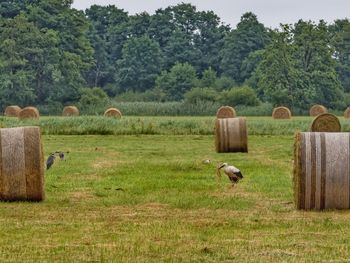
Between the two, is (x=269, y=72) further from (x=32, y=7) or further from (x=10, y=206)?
(x=10, y=206)

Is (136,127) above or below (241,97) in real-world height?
above

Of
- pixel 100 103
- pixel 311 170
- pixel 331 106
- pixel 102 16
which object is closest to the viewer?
pixel 311 170

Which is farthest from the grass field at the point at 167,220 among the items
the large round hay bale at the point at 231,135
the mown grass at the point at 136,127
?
the mown grass at the point at 136,127

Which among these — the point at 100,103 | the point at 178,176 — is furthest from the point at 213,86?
the point at 178,176

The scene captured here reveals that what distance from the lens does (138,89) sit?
355 feet

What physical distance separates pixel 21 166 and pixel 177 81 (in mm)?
85372

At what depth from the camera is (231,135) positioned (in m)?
27.3

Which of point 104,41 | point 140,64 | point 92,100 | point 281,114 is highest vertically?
point 104,41

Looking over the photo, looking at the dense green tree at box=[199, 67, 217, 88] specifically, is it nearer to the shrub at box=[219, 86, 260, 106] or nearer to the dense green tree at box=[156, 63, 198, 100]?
the dense green tree at box=[156, 63, 198, 100]

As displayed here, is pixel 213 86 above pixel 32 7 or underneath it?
underneath

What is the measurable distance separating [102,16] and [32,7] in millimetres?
28498

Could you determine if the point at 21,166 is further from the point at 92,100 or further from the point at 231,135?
the point at 92,100

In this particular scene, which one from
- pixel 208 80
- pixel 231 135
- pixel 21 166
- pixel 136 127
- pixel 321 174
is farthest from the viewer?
pixel 208 80

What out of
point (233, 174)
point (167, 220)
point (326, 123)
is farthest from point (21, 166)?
point (326, 123)
